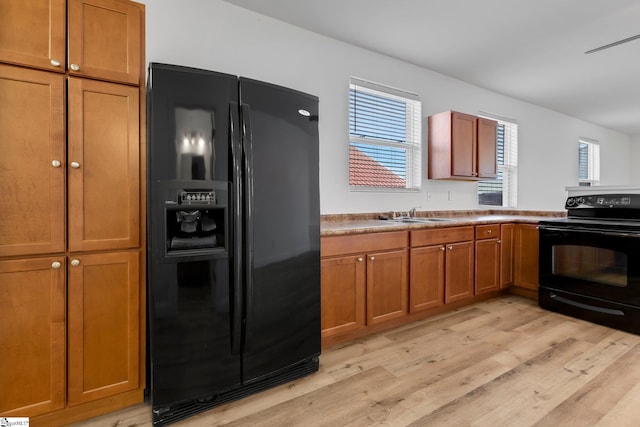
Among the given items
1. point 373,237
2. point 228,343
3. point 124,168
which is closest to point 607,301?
point 373,237

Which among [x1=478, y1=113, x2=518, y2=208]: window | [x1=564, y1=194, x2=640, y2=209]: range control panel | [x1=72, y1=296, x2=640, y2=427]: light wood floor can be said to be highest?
[x1=478, y1=113, x2=518, y2=208]: window

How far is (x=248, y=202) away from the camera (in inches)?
70.2

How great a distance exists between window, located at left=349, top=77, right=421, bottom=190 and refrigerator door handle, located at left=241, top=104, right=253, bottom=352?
5.34 ft

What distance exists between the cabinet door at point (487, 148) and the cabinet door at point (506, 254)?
27.3 inches

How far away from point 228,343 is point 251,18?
2.46 m

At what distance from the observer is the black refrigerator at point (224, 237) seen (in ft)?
5.30

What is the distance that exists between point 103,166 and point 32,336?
86cm

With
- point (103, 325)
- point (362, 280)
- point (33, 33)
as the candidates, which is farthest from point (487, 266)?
point (33, 33)

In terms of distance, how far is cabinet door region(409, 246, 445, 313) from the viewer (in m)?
2.84

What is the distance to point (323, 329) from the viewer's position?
2.35m

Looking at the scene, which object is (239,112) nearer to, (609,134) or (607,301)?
(607,301)

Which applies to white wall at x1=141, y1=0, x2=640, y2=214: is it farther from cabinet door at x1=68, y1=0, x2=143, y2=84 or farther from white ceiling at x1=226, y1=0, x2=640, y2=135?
cabinet door at x1=68, y1=0, x2=143, y2=84

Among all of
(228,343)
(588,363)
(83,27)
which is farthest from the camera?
(588,363)

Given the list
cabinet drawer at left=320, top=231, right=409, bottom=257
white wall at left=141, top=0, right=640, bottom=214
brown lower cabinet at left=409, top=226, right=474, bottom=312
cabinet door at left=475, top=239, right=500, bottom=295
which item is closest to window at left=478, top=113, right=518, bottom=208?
white wall at left=141, top=0, right=640, bottom=214
